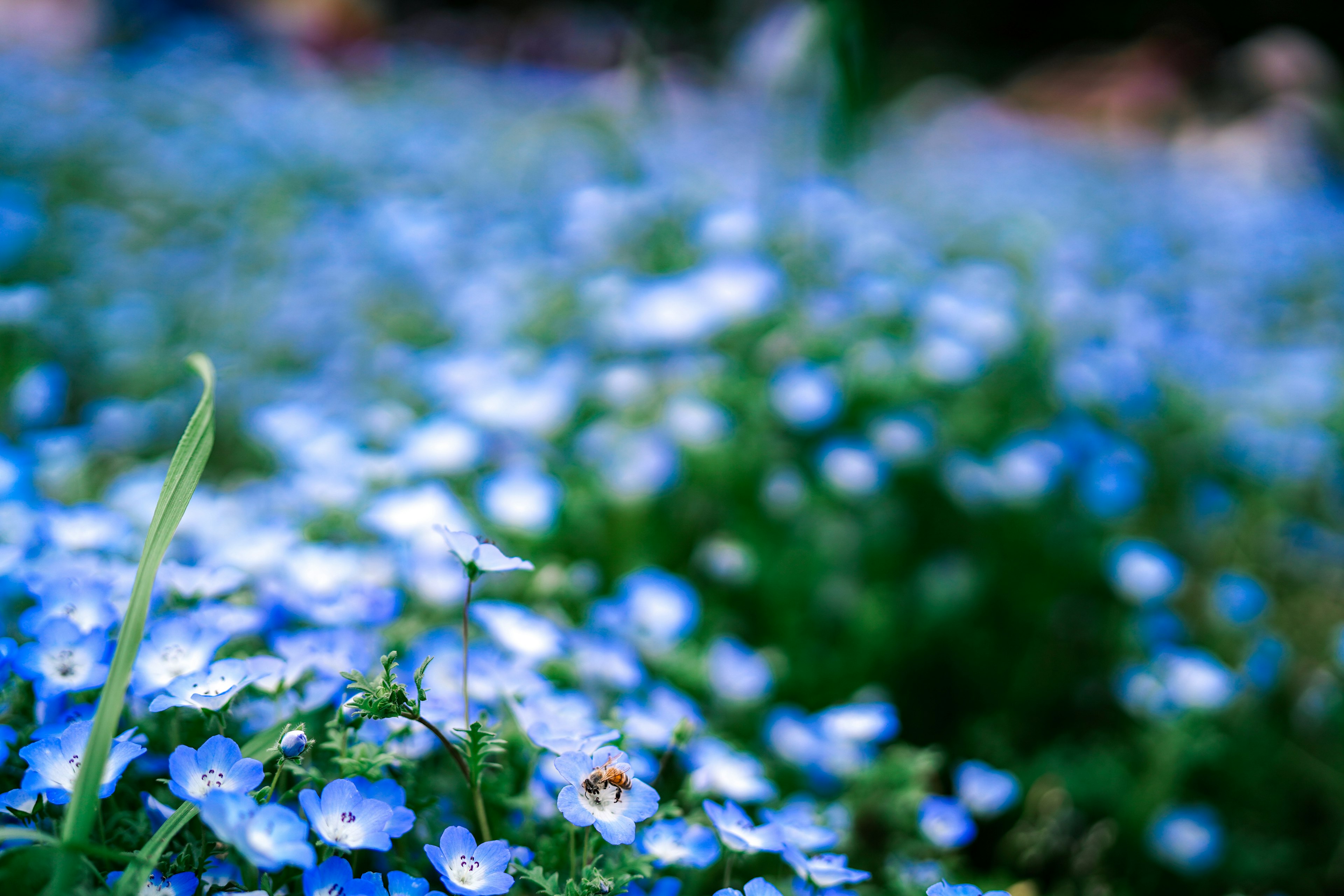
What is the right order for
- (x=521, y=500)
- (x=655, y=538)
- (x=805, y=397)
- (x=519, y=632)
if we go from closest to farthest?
(x=519, y=632), (x=521, y=500), (x=655, y=538), (x=805, y=397)

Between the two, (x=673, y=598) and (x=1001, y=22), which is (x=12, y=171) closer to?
(x=673, y=598)

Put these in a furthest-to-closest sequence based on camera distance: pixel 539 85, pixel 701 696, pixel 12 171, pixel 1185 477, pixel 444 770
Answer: pixel 539 85 → pixel 12 171 → pixel 1185 477 → pixel 701 696 → pixel 444 770

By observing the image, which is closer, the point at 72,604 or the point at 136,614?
the point at 136,614

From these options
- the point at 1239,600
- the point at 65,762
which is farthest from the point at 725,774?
the point at 1239,600

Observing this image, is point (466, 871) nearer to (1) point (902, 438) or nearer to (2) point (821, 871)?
(2) point (821, 871)

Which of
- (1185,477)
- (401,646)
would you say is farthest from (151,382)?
(1185,477)

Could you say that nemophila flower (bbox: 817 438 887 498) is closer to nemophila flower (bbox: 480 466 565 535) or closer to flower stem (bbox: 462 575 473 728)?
nemophila flower (bbox: 480 466 565 535)
